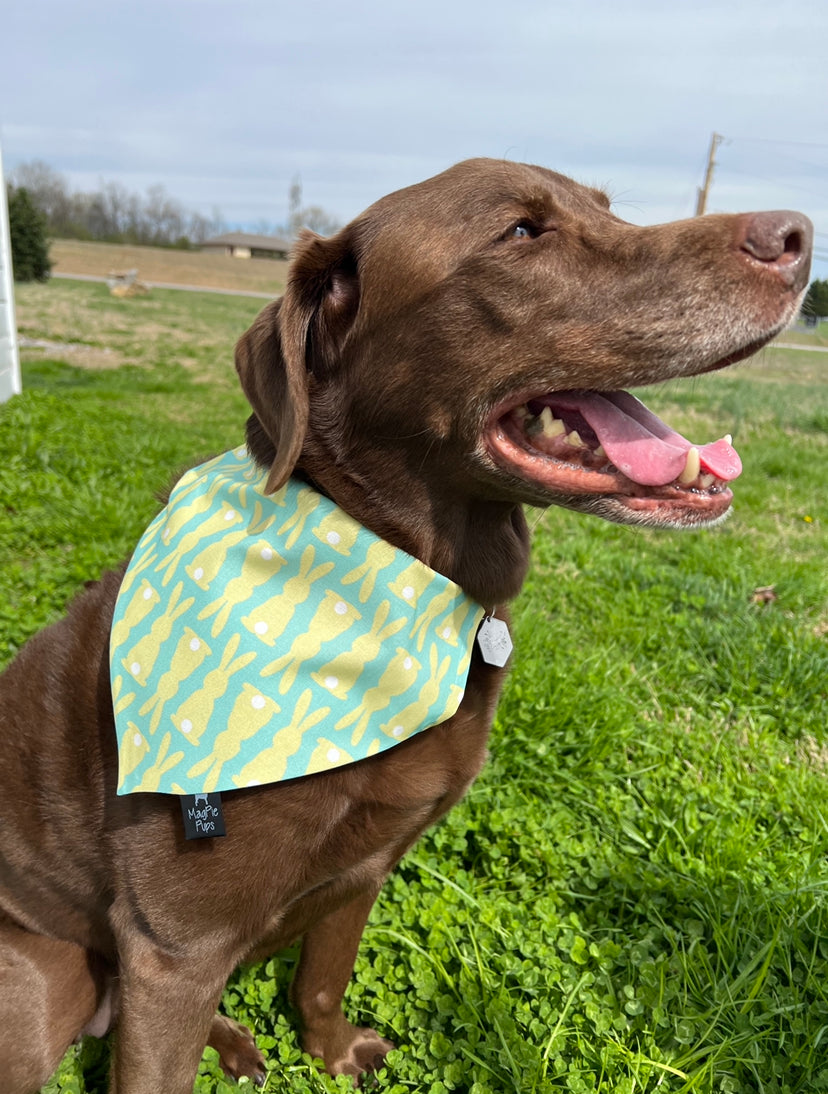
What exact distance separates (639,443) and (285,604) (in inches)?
31.8

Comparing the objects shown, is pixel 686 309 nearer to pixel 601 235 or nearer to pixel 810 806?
pixel 601 235

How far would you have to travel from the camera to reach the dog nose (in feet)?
5.41

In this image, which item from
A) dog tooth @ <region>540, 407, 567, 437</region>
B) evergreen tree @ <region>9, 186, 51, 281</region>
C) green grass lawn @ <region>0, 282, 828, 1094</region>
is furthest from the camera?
evergreen tree @ <region>9, 186, 51, 281</region>

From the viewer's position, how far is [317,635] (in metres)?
1.76

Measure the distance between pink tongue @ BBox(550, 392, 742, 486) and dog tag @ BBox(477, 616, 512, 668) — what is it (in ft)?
1.58

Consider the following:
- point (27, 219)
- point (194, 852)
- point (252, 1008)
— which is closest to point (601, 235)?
point (194, 852)

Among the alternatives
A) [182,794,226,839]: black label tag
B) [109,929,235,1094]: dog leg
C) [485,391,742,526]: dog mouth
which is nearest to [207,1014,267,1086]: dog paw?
[109,929,235,1094]: dog leg

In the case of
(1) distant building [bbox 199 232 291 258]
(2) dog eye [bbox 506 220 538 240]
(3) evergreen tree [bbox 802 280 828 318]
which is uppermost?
(2) dog eye [bbox 506 220 538 240]

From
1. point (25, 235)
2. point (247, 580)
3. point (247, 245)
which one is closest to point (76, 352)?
point (25, 235)

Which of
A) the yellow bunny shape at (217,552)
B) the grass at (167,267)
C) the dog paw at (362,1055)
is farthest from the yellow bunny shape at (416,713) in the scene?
the grass at (167,267)

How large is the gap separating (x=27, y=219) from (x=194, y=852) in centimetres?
1570

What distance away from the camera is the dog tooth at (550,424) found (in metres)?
1.87

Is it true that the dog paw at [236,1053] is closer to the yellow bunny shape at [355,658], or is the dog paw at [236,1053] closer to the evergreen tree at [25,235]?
the yellow bunny shape at [355,658]

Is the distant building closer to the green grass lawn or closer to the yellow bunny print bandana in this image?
the green grass lawn
